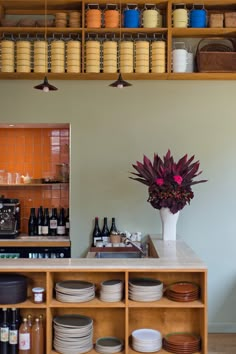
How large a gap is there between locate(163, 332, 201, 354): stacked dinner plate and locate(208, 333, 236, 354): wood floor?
50.8 inches

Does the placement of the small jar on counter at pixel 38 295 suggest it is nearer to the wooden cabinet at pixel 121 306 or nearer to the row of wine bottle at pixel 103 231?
the wooden cabinet at pixel 121 306

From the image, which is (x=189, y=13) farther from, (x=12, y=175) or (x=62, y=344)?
(x=62, y=344)

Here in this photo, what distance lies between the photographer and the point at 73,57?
457 centimetres

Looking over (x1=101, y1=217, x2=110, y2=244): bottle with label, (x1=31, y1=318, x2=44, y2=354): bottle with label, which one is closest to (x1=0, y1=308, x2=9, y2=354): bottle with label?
(x1=31, y1=318, x2=44, y2=354): bottle with label

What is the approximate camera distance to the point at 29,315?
303cm

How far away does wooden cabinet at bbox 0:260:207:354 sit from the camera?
2.88 m

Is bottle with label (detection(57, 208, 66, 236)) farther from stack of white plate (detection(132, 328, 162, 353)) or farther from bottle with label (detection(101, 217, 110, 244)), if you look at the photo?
stack of white plate (detection(132, 328, 162, 353))

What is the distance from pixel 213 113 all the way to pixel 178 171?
4.23 ft

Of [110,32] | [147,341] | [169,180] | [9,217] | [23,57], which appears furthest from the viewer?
[9,217]

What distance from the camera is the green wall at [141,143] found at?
476cm

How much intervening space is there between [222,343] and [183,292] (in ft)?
5.86

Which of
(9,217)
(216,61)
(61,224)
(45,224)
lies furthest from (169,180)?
(9,217)

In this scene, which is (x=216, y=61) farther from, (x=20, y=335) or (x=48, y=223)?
(x=20, y=335)

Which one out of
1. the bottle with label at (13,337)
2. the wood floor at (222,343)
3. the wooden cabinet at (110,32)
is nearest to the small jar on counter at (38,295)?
the bottle with label at (13,337)
